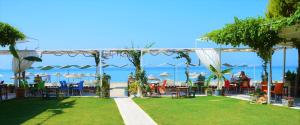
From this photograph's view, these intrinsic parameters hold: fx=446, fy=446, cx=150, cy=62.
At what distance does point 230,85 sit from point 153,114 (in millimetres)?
9248

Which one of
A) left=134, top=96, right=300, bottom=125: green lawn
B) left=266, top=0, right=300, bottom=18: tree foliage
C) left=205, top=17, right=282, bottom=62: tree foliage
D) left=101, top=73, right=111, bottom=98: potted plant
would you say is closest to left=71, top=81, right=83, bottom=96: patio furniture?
left=101, top=73, right=111, bottom=98: potted plant

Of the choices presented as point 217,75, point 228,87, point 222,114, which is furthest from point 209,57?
point 222,114

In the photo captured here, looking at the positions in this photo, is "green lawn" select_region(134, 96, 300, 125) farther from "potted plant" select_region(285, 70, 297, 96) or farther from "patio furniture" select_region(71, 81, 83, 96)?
"patio furniture" select_region(71, 81, 83, 96)

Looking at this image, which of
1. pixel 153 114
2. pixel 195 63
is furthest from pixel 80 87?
pixel 153 114

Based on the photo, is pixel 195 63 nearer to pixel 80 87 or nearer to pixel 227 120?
pixel 80 87

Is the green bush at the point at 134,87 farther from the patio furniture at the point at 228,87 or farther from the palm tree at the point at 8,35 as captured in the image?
the palm tree at the point at 8,35

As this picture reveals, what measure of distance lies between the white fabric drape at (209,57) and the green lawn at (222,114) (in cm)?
523

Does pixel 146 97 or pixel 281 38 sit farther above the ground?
pixel 281 38

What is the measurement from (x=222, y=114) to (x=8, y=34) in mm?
9434

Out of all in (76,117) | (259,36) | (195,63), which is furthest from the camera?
(195,63)

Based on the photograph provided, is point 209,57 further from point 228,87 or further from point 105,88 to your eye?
point 105,88

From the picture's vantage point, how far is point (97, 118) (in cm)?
1181

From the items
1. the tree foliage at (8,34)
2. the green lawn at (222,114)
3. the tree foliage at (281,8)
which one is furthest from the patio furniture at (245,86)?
the tree foliage at (8,34)

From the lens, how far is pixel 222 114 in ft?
41.0
